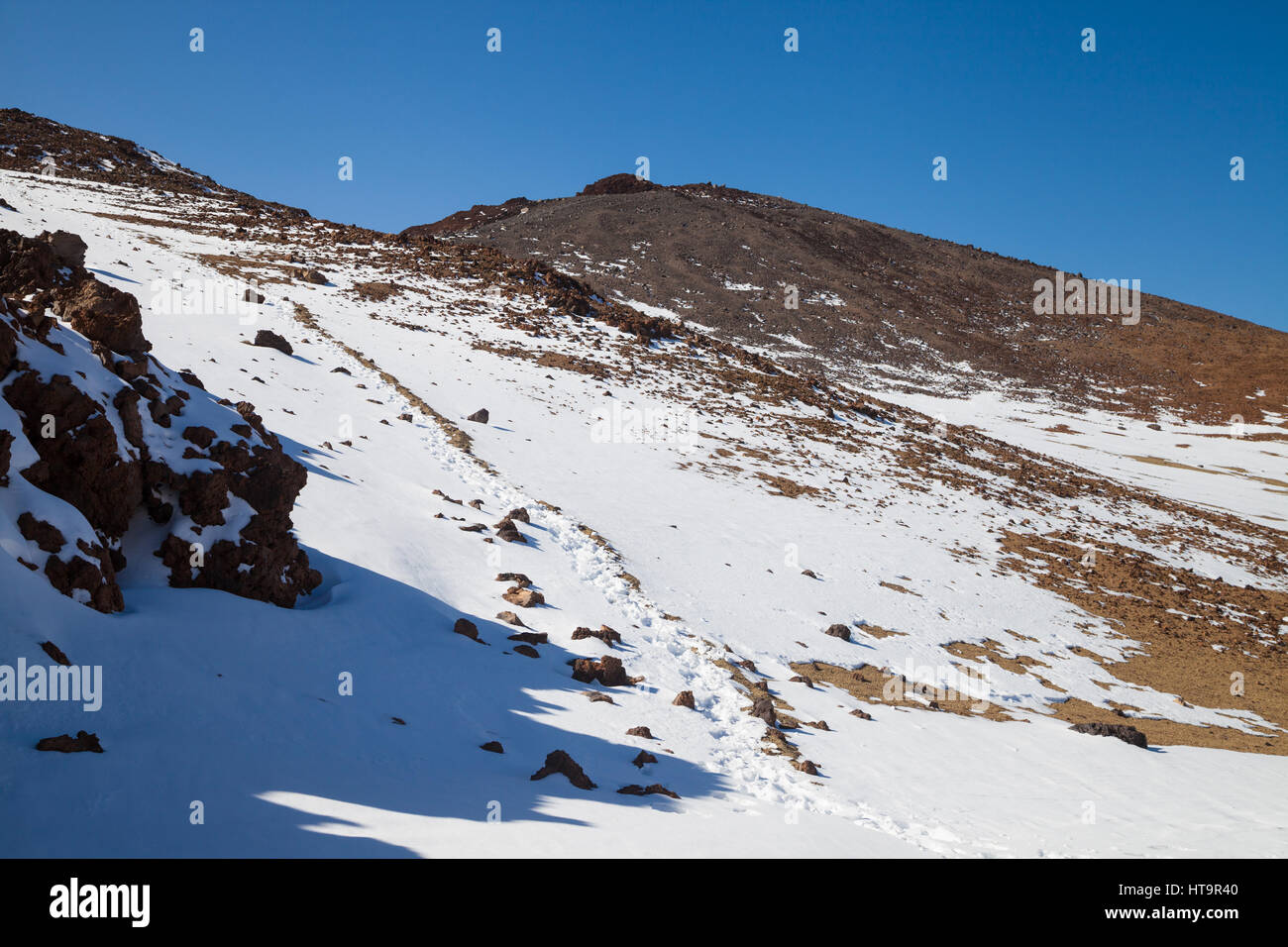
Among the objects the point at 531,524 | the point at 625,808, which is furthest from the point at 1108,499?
the point at 625,808

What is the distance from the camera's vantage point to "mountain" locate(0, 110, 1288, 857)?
17.9ft

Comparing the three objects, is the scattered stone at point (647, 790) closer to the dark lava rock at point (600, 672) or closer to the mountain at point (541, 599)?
the mountain at point (541, 599)

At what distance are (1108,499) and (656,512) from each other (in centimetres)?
2485

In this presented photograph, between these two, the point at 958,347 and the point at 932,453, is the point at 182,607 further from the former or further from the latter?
the point at 958,347

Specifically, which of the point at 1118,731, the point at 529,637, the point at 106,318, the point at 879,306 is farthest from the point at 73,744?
the point at 879,306

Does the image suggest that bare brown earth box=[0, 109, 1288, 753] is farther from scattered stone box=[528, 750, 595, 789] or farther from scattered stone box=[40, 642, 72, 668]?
scattered stone box=[40, 642, 72, 668]

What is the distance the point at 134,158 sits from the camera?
186ft

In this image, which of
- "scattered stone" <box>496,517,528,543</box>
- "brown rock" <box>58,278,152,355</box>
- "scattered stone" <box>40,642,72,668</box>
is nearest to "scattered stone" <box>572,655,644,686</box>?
"scattered stone" <box>496,517,528,543</box>

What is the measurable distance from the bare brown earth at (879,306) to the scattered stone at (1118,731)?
38778 mm

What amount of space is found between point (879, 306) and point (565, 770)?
240 feet

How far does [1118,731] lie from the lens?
A: 38.7 ft
